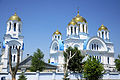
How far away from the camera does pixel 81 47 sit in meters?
31.2

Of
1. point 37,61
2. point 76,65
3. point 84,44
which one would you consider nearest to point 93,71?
point 76,65

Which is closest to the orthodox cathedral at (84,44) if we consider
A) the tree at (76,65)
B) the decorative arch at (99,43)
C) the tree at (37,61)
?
the decorative arch at (99,43)

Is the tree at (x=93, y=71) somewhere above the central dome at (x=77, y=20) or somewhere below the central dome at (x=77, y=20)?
below

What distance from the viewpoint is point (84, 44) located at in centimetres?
3072

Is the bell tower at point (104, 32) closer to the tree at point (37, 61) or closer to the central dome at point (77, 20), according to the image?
the central dome at point (77, 20)

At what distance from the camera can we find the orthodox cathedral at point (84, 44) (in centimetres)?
3084

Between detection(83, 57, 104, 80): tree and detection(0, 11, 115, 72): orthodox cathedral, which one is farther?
detection(0, 11, 115, 72): orthodox cathedral

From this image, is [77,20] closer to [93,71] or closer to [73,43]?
[73,43]

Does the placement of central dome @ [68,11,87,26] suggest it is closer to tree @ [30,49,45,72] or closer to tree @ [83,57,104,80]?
tree @ [30,49,45,72]

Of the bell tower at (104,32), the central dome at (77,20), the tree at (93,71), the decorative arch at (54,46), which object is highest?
the central dome at (77,20)

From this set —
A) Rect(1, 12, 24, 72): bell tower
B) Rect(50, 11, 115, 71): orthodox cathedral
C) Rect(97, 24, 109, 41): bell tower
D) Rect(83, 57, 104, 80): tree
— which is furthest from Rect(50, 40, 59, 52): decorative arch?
Rect(83, 57, 104, 80): tree

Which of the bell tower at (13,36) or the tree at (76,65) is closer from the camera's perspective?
the tree at (76,65)

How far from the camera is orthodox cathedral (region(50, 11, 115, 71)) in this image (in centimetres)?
3084

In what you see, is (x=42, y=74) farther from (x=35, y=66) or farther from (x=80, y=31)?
(x=80, y=31)
